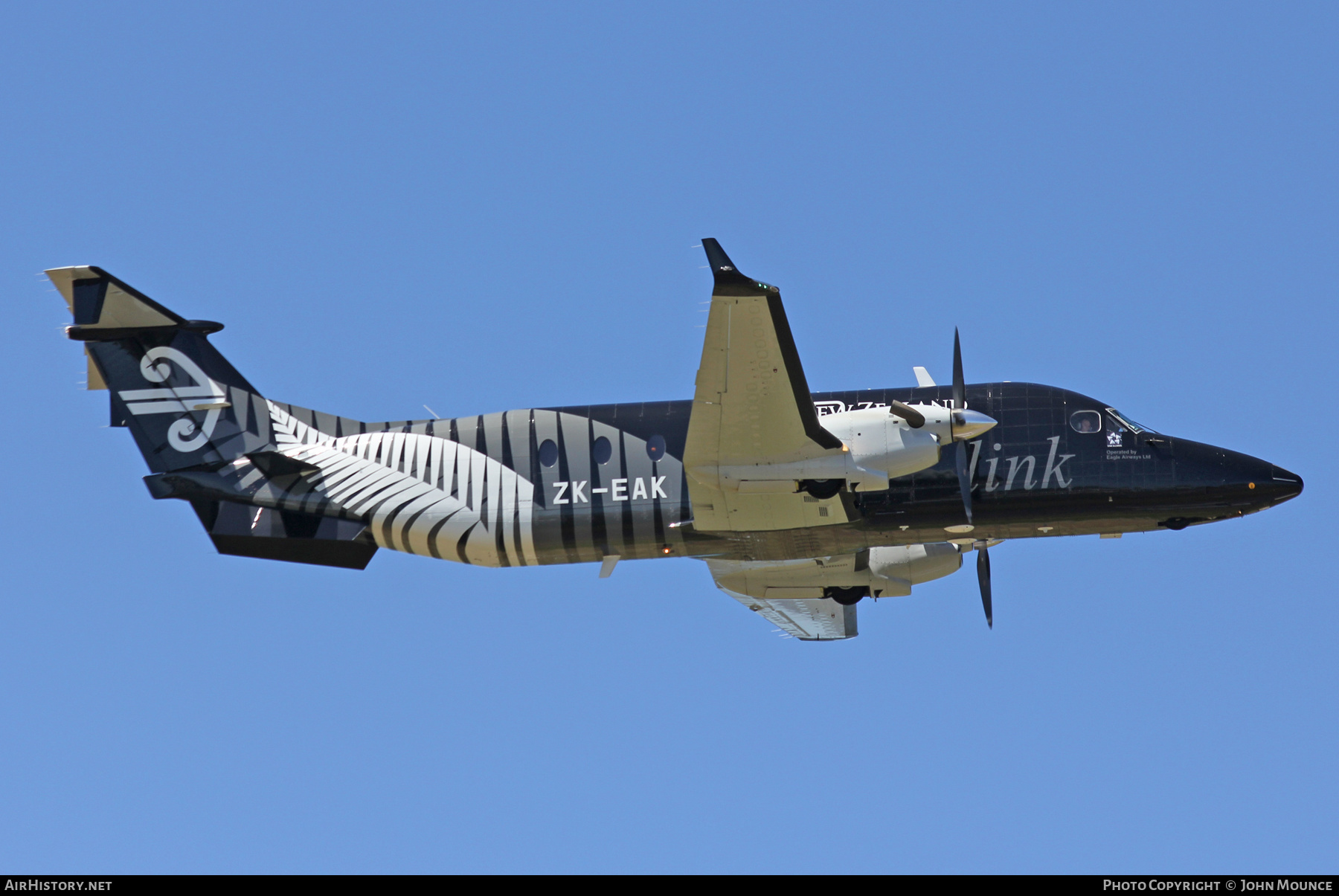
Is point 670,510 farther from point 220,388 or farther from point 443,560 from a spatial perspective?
point 220,388

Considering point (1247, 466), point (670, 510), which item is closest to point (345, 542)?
point (670, 510)

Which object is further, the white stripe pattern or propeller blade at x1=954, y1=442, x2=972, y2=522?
the white stripe pattern

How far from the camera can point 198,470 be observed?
27953 mm

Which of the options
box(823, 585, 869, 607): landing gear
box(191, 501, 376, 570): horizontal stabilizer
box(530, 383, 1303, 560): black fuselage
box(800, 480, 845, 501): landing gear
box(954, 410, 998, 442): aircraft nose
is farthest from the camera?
box(823, 585, 869, 607): landing gear

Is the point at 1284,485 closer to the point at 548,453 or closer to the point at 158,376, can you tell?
the point at 548,453

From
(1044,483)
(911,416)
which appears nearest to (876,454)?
(911,416)

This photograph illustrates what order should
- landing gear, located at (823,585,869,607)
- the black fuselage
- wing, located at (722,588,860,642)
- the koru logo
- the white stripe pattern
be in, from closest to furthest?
1. the black fuselage
2. the white stripe pattern
3. the koru logo
4. landing gear, located at (823,585,869,607)
5. wing, located at (722,588,860,642)

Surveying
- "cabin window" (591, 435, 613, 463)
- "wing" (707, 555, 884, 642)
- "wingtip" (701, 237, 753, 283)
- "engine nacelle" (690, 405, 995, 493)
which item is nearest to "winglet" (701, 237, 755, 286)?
"wingtip" (701, 237, 753, 283)

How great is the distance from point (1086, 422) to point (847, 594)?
6.97 meters

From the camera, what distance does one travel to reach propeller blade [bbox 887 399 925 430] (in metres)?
23.9

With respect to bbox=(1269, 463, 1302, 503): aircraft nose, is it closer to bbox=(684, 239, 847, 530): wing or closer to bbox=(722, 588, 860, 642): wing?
bbox=(684, 239, 847, 530): wing

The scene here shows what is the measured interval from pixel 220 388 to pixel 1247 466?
67.0 ft

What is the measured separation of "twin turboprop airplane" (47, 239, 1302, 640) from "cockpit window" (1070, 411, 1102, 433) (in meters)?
0.06

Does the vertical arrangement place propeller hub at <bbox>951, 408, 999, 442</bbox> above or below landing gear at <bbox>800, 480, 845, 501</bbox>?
above
